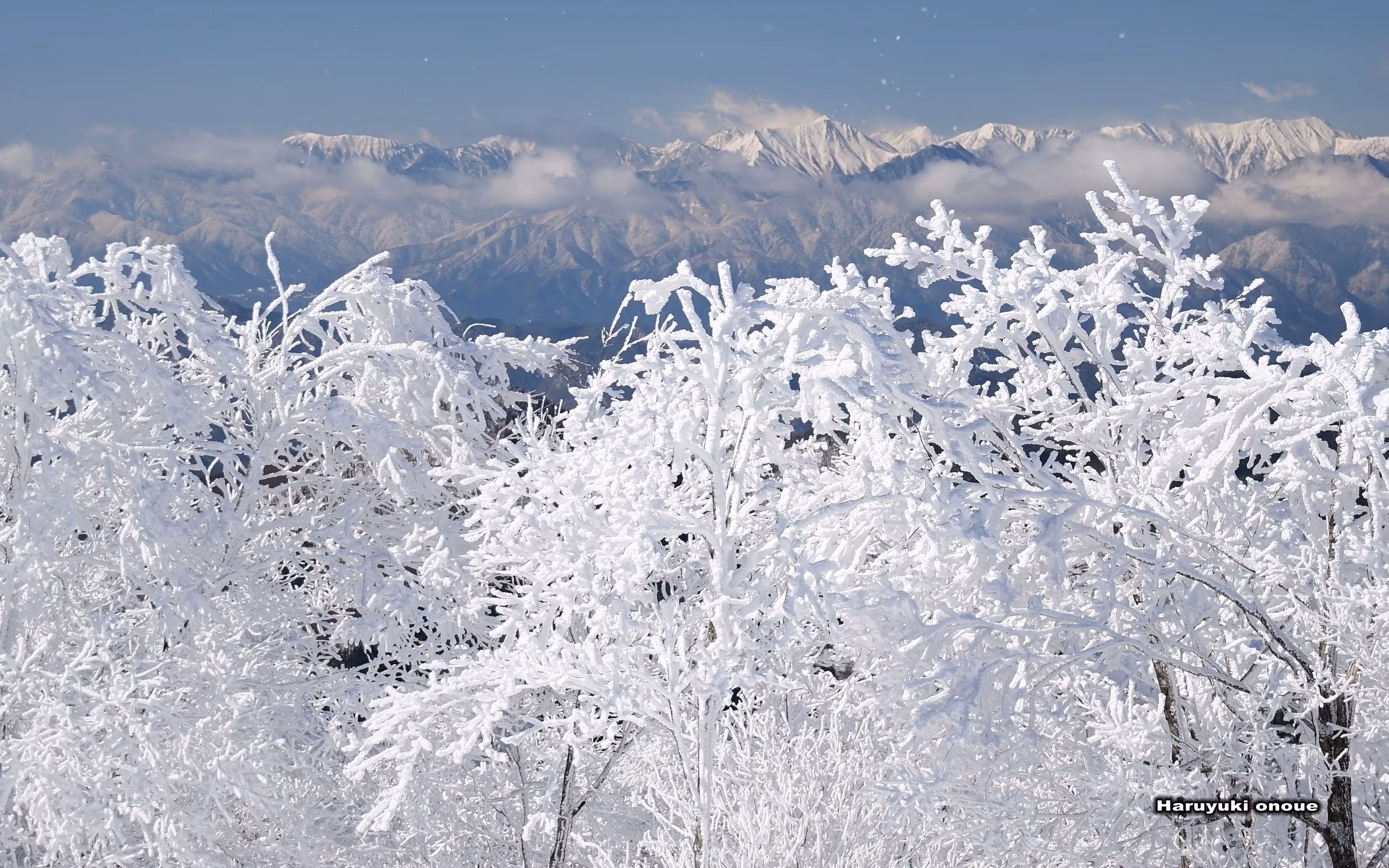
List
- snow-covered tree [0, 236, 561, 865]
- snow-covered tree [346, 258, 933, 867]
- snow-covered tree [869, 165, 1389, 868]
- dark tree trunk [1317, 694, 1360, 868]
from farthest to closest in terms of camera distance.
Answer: snow-covered tree [0, 236, 561, 865], dark tree trunk [1317, 694, 1360, 868], snow-covered tree [869, 165, 1389, 868], snow-covered tree [346, 258, 933, 867]

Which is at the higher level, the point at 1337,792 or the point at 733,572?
the point at 733,572

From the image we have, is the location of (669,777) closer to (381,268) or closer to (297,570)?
(297,570)

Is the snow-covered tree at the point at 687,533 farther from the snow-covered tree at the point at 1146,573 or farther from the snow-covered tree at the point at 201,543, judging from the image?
the snow-covered tree at the point at 201,543

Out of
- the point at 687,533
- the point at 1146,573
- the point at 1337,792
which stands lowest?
the point at 1337,792

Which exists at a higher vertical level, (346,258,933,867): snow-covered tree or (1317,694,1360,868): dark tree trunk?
(346,258,933,867): snow-covered tree

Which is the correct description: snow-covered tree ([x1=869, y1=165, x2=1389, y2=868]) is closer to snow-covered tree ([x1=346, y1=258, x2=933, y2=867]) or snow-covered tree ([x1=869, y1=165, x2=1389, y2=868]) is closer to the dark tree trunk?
the dark tree trunk

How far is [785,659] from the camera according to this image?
671 cm

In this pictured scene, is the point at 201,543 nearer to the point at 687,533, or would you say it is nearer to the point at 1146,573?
the point at 687,533

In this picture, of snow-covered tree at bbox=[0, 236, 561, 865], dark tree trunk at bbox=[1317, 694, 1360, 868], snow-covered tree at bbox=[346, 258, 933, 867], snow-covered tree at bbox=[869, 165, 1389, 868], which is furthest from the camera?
snow-covered tree at bbox=[0, 236, 561, 865]

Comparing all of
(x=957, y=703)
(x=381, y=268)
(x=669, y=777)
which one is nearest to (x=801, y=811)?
(x=669, y=777)

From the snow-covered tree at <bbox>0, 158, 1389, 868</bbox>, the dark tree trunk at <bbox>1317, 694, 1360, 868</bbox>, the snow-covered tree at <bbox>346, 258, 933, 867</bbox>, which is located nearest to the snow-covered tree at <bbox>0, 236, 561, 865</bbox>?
the snow-covered tree at <bbox>0, 158, 1389, 868</bbox>

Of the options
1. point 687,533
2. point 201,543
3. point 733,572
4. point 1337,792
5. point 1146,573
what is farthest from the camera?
point 201,543

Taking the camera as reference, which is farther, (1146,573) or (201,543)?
(201,543)

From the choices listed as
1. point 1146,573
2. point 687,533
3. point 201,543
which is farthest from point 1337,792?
point 201,543
